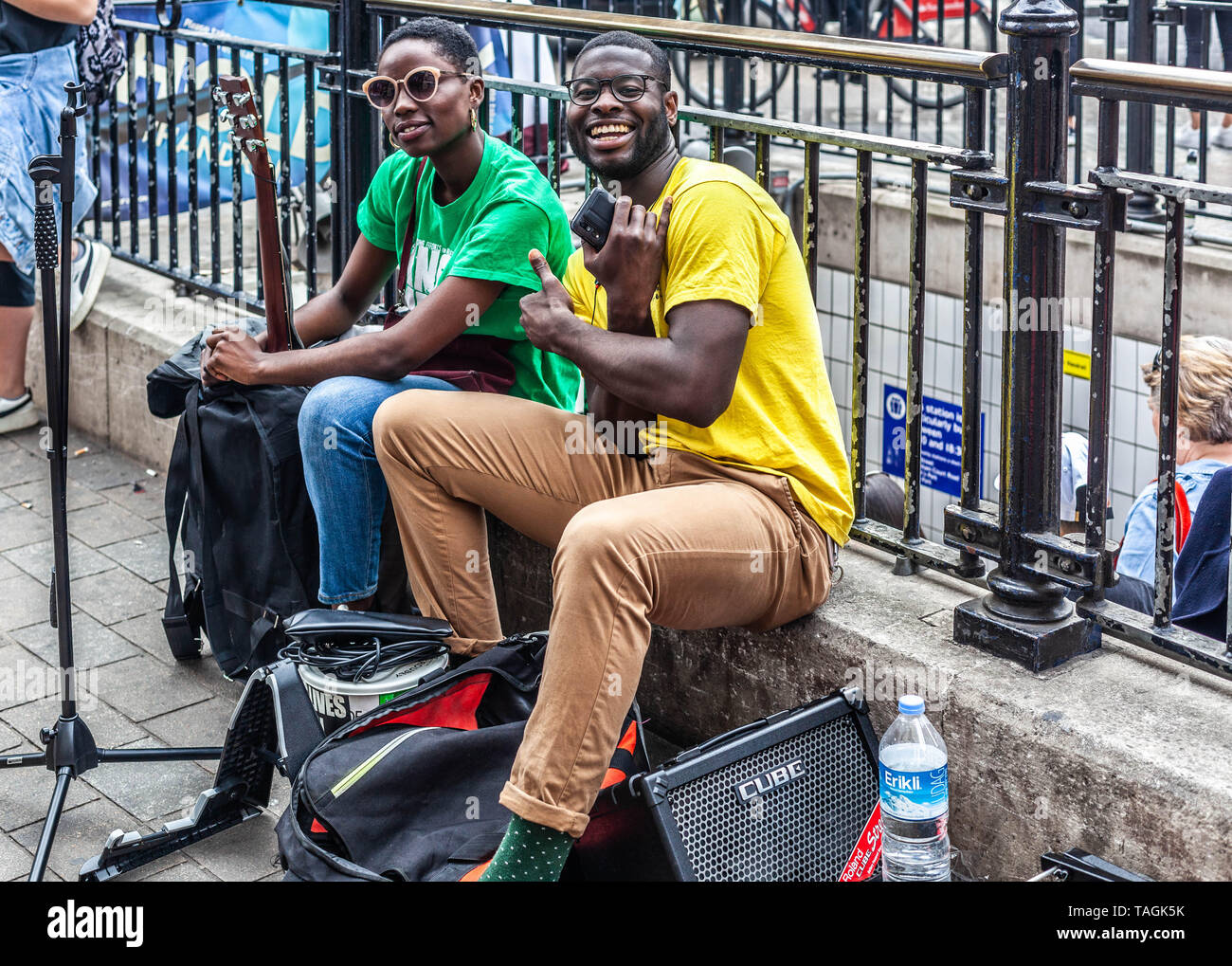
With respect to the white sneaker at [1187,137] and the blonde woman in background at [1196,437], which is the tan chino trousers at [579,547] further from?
the white sneaker at [1187,137]

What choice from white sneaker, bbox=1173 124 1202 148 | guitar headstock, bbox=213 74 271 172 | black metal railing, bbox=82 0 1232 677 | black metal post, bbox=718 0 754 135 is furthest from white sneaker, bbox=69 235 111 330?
white sneaker, bbox=1173 124 1202 148

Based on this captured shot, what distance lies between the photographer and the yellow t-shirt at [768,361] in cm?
319

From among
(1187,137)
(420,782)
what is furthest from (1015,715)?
(1187,137)

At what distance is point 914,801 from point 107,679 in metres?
2.27

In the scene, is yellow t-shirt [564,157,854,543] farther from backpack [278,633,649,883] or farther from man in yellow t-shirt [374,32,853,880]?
backpack [278,633,649,883]

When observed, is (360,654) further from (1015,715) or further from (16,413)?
(16,413)

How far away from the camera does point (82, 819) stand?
3514mm

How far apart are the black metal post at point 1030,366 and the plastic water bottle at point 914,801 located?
0.87 ft

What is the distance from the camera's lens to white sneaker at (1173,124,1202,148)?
26.2 ft

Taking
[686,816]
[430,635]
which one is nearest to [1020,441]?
[686,816]

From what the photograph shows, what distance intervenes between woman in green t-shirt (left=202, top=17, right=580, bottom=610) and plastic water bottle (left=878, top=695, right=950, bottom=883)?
141 centimetres

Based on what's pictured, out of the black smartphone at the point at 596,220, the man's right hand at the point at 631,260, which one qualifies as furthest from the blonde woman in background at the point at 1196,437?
the black smartphone at the point at 596,220

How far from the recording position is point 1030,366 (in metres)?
3.02
